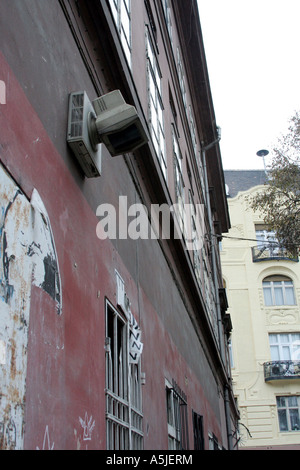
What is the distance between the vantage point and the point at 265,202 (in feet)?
50.3

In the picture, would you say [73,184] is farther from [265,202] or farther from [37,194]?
[265,202]

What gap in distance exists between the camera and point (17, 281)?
3.01 m

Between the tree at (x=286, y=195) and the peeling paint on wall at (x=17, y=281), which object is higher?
the tree at (x=286, y=195)

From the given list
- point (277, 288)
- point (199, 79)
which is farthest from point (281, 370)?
point (199, 79)

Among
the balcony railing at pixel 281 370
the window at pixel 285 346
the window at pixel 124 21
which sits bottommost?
the window at pixel 124 21

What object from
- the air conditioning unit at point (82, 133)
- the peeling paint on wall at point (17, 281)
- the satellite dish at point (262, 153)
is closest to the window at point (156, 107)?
the air conditioning unit at point (82, 133)

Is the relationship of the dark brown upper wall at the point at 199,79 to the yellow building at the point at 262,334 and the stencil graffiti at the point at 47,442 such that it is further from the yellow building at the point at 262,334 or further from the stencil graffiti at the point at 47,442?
the stencil graffiti at the point at 47,442

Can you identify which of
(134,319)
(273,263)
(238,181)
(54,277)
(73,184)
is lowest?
(54,277)

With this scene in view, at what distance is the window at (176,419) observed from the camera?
25.2ft

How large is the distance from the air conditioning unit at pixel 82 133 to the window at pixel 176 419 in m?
4.05

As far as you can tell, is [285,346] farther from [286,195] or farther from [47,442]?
[47,442]

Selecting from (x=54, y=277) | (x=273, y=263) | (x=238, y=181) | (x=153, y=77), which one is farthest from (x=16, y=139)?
(x=238, y=181)

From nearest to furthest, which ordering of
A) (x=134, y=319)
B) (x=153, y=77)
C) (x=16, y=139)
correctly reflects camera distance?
(x=16, y=139) → (x=134, y=319) → (x=153, y=77)

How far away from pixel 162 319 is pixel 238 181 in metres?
30.7
